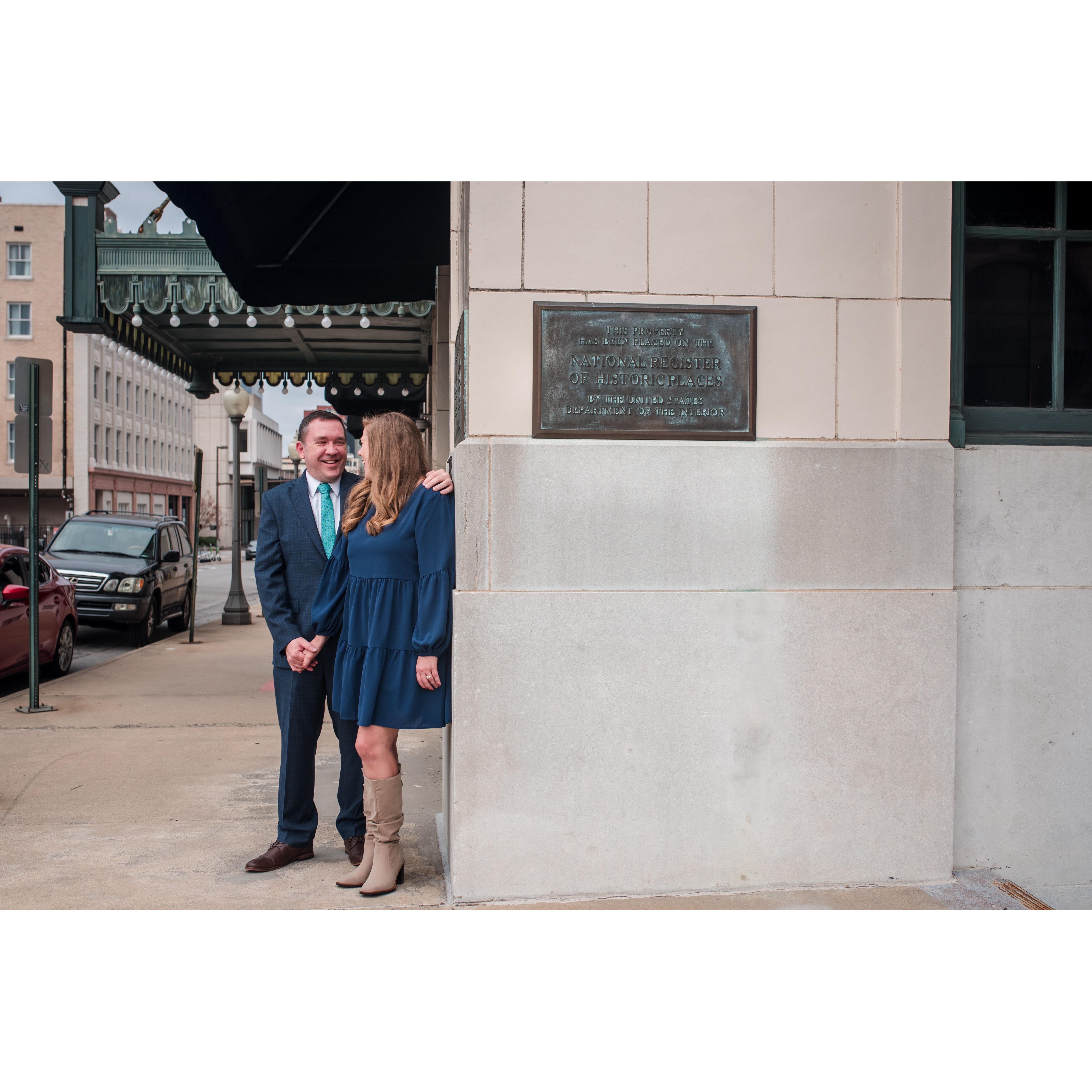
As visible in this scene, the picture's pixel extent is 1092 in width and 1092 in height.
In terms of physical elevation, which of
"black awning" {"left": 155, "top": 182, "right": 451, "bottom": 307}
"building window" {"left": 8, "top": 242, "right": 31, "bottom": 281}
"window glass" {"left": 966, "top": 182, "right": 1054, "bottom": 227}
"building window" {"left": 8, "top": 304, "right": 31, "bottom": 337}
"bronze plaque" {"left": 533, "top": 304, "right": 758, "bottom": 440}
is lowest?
"bronze plaque" {"left": 533, "top": 304, "right": 758, "bottom": 440}

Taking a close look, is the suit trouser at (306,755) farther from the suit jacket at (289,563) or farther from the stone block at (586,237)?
the stone block at (586,237)

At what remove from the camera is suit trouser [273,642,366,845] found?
4.54m

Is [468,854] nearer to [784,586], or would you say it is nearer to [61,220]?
[784,586]

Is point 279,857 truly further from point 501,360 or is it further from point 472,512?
point 501,360

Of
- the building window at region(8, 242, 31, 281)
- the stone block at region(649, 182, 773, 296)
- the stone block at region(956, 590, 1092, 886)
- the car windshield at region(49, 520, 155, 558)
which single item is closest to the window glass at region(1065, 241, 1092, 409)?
the stone block at region(956, 590, 1092, 886)

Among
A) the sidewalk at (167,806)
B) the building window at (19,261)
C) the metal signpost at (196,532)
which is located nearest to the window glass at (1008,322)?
the sidewalk at (167,806)

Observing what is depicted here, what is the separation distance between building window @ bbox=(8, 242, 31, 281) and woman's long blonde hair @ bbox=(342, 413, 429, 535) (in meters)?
57.3

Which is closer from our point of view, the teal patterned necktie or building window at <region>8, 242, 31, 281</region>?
the teal patterned necktie

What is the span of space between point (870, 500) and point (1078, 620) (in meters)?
1.22

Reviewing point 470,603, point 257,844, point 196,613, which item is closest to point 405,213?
point 470,603

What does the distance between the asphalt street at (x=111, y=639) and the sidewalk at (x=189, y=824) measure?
2079mm

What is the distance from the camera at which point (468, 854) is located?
4.04 m

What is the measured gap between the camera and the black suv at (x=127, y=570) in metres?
14.0

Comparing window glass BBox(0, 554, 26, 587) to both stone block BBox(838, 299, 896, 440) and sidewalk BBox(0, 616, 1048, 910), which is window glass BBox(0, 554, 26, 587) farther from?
stone block BBox(838, 299, 896, 440)
